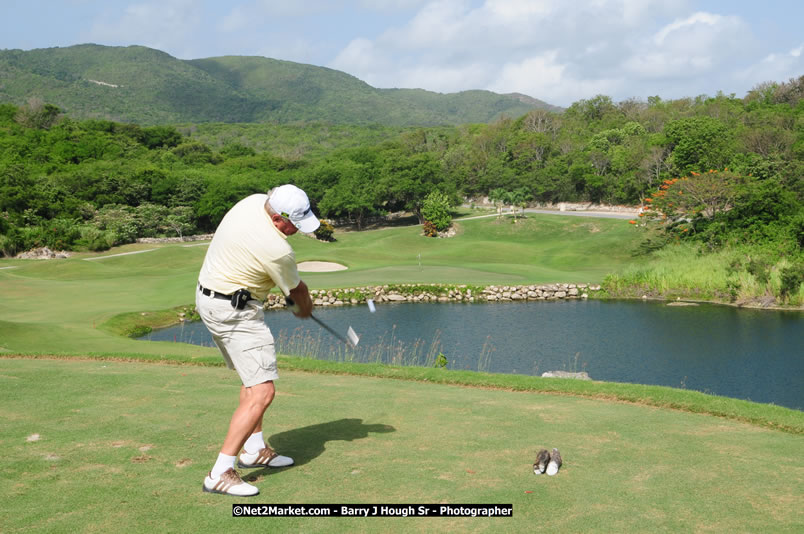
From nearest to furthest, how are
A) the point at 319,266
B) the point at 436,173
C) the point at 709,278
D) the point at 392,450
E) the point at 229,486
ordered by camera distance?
the point at 229,486, the point at 392,450, the point at 709,278, the point at 319,266, the point at 436,173

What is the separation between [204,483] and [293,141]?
189 m

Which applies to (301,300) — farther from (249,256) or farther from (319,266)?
(319,266)

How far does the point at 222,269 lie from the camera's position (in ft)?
19.4

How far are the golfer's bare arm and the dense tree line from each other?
1643 inches

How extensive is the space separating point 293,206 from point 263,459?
2.33 meters

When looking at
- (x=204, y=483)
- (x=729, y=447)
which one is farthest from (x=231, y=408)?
(x=729, y=447)

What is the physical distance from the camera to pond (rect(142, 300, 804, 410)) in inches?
890

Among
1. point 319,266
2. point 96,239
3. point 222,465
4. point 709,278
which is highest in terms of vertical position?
point 222,465

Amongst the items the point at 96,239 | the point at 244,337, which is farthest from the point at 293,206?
the point at 96,239

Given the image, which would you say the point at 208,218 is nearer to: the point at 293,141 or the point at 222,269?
the point at 222,269

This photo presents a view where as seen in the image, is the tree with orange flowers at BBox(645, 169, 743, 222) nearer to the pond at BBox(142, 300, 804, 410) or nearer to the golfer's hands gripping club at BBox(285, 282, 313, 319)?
the pond at BBox(142, 300, 804, 410)

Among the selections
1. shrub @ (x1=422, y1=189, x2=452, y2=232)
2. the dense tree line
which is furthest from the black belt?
shrub @ (x1=422, y1=189, x2=452, y2=232)

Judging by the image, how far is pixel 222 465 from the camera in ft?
18.1

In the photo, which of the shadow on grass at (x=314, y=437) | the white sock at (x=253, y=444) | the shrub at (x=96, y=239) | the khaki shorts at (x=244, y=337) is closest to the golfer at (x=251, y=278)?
the khaki shorts at (x=244, y=337)
